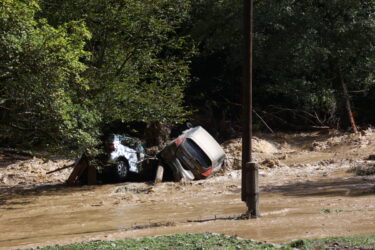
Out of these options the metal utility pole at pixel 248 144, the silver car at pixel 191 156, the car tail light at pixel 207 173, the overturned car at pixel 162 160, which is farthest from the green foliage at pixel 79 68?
the metal utility pole at pixel 248 144

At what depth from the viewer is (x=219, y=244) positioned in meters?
7.79

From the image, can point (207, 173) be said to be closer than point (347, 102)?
Yes

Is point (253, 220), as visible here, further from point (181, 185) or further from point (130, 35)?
point (130, 35)

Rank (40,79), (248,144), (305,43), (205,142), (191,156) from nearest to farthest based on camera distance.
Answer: (248,144), (40,79), (191,156), (205,142), (305,43)

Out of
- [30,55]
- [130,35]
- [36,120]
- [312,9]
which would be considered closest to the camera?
[30,55]

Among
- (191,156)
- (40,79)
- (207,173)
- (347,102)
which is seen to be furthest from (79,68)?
(347,102)

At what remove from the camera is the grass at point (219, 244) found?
7547 millimetres

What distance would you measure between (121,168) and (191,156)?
8.67 feet

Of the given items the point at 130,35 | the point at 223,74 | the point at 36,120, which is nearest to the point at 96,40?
the point at 130,35

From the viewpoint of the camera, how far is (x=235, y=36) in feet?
92.4

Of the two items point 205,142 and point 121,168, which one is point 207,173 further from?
point 121,168

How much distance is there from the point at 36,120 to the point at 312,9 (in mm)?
14855

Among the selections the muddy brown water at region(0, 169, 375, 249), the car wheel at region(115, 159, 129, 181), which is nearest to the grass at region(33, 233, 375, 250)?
the muddy brown water at region(0, 169, 375, 249)

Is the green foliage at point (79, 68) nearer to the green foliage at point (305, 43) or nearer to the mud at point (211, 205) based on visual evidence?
the mud at point (211, 205)
